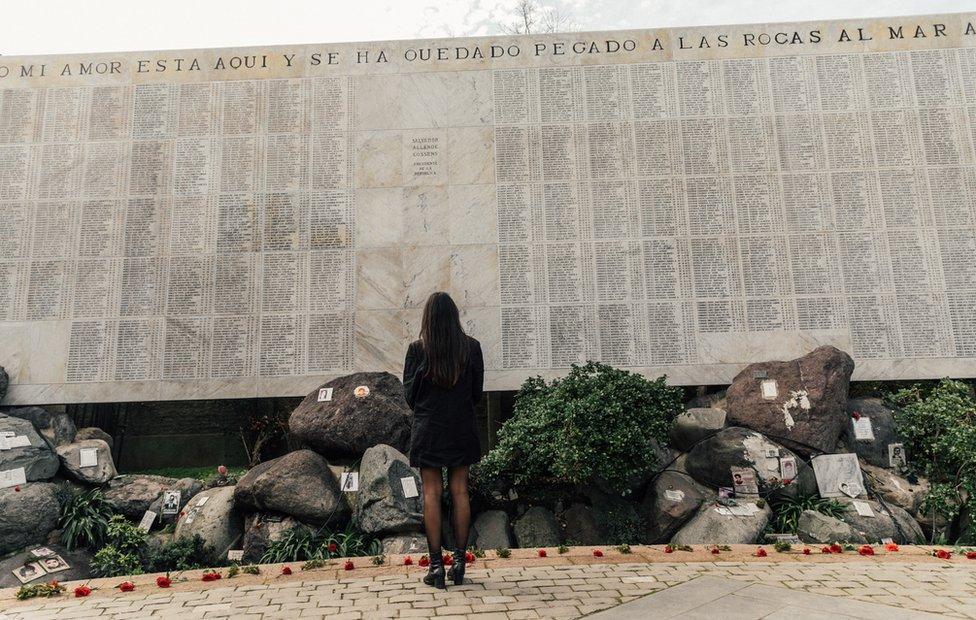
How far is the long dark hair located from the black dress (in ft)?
0.28

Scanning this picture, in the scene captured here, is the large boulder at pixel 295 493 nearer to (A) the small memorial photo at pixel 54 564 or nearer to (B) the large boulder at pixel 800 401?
(A) the small memorial photo at pixel 54 564

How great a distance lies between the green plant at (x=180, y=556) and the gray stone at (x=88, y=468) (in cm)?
173

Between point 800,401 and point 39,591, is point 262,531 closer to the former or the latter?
point 39,591

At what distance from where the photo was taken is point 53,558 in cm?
680

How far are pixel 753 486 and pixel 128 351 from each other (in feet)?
30.4

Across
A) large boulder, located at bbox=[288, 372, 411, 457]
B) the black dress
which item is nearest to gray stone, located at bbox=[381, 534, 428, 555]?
large boulder, located at bbox=[288, 372, 411, 457]

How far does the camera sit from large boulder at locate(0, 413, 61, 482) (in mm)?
7535

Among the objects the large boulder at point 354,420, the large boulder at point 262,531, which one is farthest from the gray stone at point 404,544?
the large boulder at point 354,420

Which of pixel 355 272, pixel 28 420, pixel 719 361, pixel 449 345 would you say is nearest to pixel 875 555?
pixel 719 361

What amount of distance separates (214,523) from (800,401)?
7.64 meters

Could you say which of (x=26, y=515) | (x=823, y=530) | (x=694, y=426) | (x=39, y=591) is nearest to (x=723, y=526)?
(x=823, y=530)

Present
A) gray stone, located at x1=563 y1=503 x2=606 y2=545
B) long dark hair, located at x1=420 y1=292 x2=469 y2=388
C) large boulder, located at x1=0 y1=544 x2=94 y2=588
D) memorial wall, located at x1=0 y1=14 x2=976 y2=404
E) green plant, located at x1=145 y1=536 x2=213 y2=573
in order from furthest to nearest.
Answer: memorial wall, located at x1=0 y1=14 x2=976 y2=404 < gray stone, located at x1=563 y1=503 x2=606 y2=545 < green plant, located at x1=145 y1=536 x2=213 y2=573 < large boulder, located at x1=0 y1=544 x2=94 y2=588 < long dark hair, located at x1=420 y1=292 x2=469 y2=388

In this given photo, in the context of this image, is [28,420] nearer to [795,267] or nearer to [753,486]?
[753,486]

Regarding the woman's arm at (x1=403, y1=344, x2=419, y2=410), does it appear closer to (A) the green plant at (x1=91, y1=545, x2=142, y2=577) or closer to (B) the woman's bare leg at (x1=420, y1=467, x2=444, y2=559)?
(B) the woman's bare leg at (x1=420, y1=467, x2=444, y2=559)
